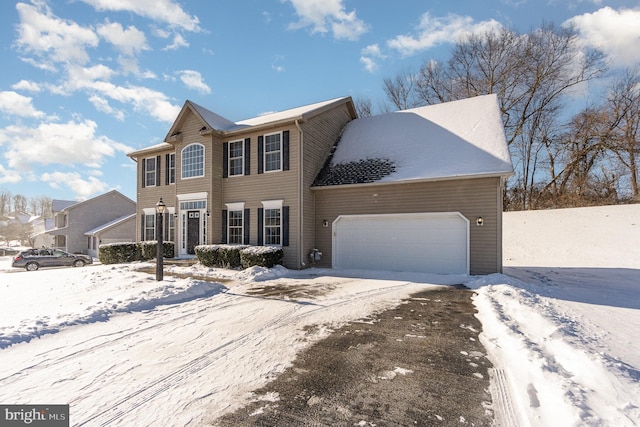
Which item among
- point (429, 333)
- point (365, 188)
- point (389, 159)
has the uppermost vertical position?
point (389, 159)

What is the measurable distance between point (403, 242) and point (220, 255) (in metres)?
7.56

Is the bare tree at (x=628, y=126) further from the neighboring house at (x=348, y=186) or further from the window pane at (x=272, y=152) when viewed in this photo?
the window pane at (x=272, y=152)

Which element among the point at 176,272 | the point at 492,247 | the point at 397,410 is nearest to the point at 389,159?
the point at 492,247

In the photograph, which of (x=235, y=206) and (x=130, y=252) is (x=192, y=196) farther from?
(x=130, y=252)

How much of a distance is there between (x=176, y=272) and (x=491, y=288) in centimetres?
1051

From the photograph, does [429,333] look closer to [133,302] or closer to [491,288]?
[491,288]

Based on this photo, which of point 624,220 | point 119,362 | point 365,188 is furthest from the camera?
point 624,220

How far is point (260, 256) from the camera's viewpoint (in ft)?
36.8

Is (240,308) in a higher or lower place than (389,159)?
lower

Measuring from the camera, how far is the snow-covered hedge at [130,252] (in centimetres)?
1491

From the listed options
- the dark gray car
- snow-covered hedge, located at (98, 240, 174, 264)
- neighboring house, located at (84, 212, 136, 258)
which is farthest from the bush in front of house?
neighboring house, located at (84, 212, 136, 258)

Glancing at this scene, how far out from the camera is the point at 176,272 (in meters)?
10.8

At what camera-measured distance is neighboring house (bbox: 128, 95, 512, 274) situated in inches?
413

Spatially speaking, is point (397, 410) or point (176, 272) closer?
point (397, 410)
